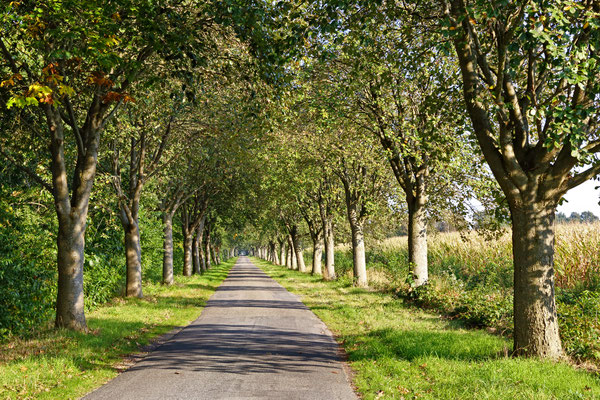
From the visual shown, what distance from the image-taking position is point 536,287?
27.0 ft

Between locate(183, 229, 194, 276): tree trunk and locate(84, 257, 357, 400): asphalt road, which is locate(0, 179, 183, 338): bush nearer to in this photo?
locate(84, 257, 357, 400): asphalt road

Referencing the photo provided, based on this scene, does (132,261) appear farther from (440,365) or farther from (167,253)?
(440,365)

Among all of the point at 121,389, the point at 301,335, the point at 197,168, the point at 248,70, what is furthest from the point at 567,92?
the point at 197,168

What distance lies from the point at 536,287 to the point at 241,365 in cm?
557

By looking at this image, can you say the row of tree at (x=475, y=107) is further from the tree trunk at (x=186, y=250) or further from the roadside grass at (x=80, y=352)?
the tree trunk at (x=186, y=250)

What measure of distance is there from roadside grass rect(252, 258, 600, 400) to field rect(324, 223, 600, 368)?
0.90m

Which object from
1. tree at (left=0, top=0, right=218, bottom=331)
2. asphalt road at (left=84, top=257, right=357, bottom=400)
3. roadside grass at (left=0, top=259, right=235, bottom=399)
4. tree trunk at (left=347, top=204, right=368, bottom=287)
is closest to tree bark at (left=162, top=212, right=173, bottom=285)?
roadside grass at (left=0, top=259, right=235, bottom=399)

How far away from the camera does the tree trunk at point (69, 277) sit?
11.5 meters

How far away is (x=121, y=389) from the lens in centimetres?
755

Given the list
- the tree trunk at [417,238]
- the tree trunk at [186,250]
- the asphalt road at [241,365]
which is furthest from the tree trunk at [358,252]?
the tree trunk at [186,250]

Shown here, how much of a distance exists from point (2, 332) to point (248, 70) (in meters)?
8.60

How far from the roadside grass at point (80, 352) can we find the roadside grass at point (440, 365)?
15.8ft

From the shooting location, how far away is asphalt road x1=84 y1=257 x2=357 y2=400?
727cm

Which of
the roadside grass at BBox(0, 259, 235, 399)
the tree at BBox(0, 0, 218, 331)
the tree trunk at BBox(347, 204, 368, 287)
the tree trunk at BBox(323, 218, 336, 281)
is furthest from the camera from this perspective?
the tree trunk at BBox(323, 218, 336, 281)
